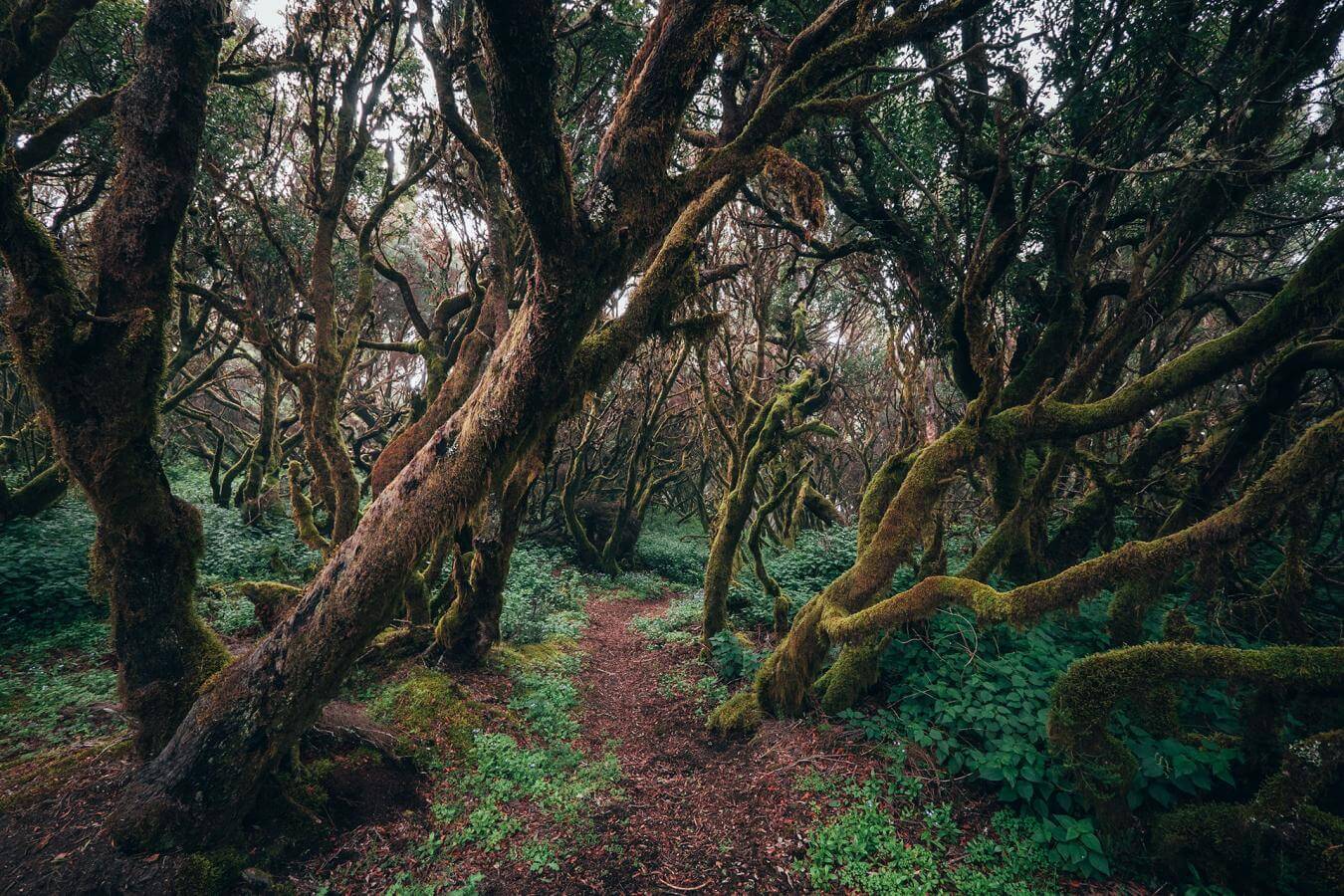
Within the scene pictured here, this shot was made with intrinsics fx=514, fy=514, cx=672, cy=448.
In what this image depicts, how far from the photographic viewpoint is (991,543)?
20.5ft

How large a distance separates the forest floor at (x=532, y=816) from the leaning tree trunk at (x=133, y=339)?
84 centimetres

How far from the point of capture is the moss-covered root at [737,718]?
19.5 feet

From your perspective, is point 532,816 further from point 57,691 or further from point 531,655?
point 57,691

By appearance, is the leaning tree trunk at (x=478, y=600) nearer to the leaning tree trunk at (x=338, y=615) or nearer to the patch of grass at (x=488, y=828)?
the leaning tree trunk at (x=338, y=615)

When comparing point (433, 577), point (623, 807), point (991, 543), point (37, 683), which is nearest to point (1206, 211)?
point (991, 543)

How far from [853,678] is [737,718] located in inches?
57.0

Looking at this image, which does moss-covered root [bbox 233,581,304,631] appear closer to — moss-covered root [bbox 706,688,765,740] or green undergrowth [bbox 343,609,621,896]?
green undergrowth [bbox 343,609,621,896]

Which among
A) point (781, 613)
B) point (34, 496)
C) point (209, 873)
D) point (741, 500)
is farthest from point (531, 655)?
point (34, 496)

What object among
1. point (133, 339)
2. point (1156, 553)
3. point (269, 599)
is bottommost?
point (269, 599)

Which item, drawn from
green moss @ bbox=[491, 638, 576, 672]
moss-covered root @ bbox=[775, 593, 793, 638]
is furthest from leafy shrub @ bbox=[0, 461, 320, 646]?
moss-covered root @ bbox=[775, 593, 793, 638]

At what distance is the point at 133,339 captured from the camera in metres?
3.39

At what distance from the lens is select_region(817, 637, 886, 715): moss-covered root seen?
5.56m

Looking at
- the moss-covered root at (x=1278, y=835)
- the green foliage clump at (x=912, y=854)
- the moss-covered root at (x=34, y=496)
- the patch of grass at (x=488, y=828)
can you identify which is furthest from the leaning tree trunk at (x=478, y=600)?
the moss-covered root at (x=1278, y=835)

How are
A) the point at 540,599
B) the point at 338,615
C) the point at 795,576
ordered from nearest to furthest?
1. the point at 338,615
2. the point at 540,599
3. the point at 795,576
